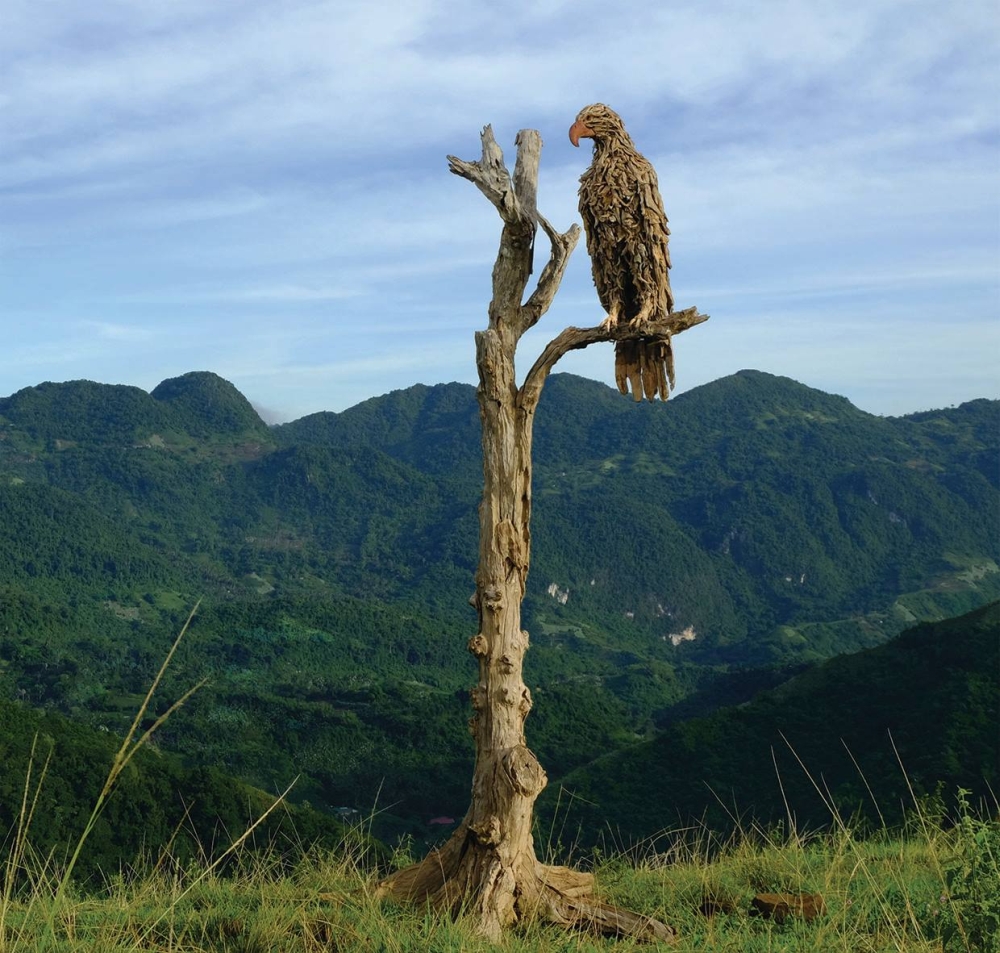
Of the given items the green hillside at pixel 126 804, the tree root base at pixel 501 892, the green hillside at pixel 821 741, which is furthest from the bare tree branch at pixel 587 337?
the green hillside at pixel 821 741

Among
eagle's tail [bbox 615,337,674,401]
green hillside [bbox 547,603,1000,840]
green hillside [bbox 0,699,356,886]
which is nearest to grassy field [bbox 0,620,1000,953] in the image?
eagle's tail [bbox 615,337,674,401]

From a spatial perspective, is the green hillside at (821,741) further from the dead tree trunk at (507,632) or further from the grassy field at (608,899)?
the dead tree trunk at (507,632)

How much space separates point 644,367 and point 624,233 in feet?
3.02

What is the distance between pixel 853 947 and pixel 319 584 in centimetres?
12363

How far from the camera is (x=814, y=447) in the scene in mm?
166375

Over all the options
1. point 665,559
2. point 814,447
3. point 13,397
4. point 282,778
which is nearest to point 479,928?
point 282,778

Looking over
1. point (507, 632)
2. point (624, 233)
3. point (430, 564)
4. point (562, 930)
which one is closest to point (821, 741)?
point (624, 233)

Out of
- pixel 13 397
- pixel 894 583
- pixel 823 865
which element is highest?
pixel 13 397

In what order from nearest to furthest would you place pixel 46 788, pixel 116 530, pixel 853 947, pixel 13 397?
pixel 853 947 < pixel 46 788 < pixel 116 530 < pixel 13 397

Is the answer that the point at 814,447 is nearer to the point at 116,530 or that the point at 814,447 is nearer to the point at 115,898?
the point at 116,530

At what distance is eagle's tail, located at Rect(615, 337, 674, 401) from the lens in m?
6.52

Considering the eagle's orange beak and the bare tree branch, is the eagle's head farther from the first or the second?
the bare tree branch

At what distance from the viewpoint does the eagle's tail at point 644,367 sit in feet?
21.4

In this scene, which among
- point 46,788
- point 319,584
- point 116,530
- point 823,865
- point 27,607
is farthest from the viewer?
point 319,584
